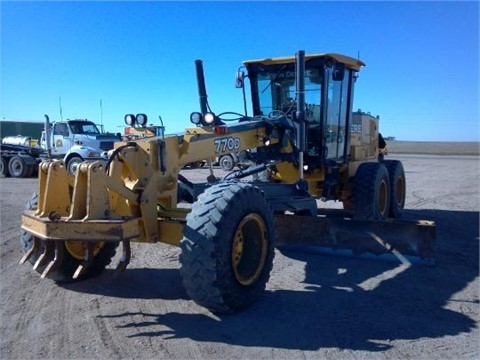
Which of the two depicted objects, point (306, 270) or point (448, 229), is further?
point (448, 229)

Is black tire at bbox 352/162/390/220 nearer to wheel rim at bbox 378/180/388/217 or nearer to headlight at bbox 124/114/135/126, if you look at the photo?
wheel rim at bbox 378/180/388/217

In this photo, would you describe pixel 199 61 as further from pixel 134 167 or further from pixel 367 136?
pixel 367 136

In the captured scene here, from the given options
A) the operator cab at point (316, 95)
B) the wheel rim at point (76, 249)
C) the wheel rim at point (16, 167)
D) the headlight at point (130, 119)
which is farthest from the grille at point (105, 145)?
the wheel rim at point (76, 249)

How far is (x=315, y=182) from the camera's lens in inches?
329

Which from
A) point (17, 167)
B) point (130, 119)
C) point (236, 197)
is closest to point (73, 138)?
point (17, 167)

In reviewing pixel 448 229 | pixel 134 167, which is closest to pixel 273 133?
pixel 134 167

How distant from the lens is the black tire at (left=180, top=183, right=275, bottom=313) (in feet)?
14.2

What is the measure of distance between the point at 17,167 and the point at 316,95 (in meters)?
18.7

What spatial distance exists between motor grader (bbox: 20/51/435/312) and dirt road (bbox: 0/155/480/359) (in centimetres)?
30

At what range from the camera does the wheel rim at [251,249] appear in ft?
16.0

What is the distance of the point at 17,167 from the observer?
22.5m

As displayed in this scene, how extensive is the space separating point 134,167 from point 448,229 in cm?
663

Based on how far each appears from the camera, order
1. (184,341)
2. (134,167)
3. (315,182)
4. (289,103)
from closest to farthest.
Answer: (184,341), (134,167), (289,103), (315,182)

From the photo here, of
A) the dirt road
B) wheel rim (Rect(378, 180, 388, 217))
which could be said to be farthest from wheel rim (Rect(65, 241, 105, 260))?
wheel rim (Rect(378, 180, 388, 217))
